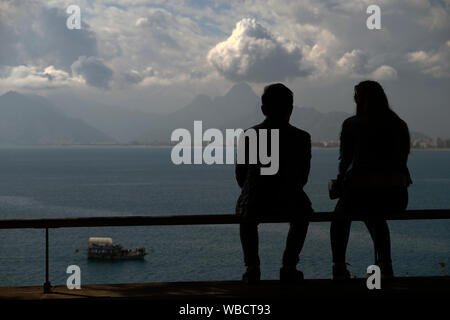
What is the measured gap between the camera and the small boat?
160 feet

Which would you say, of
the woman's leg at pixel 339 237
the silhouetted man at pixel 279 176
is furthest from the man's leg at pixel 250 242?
the woman's leg at pixel 339 237

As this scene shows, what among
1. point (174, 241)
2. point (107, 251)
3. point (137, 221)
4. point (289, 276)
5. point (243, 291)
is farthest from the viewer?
point (174, 241)

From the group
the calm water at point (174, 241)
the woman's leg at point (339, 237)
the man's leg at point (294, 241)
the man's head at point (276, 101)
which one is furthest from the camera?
the calm water at point (174, 241)

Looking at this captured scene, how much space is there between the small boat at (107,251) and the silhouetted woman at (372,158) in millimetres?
45927

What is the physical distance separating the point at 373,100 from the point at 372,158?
40cm

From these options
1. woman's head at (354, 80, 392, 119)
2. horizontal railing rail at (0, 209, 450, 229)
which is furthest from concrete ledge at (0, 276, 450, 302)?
woman's head at (354, 80, 392, 119)

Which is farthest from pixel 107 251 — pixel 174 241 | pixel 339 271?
pixel 339 271

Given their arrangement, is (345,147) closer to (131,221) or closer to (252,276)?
(252,276)

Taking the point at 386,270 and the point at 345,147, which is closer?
the point at 345,147

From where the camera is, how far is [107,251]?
4934cm

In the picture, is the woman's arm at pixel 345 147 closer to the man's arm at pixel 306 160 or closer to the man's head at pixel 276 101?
the man's arm at pixel 306 160

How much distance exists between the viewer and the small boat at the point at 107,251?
160ft
